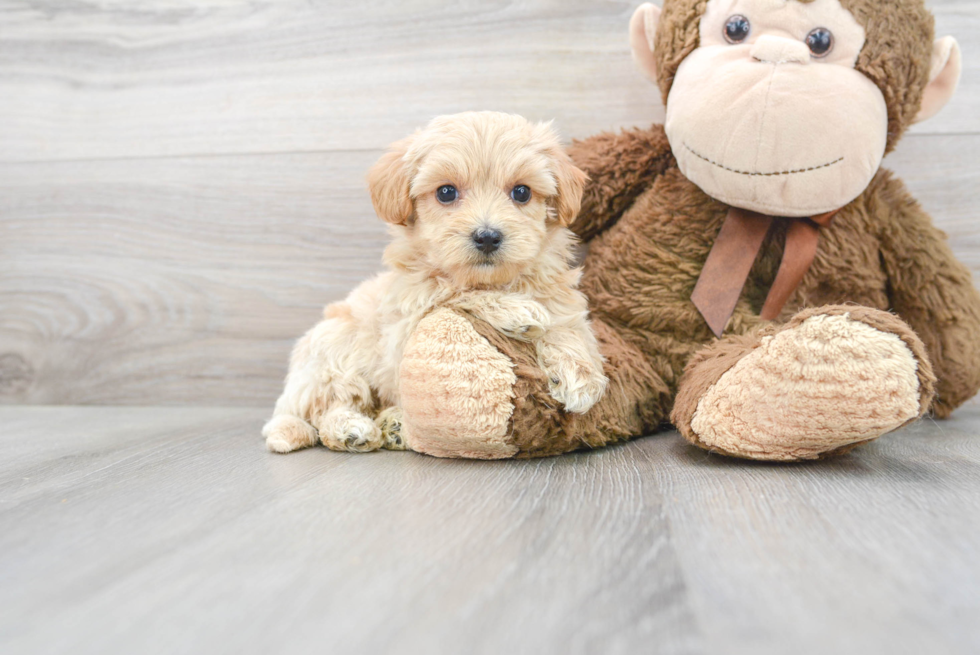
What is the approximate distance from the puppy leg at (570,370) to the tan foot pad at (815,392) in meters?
0.19

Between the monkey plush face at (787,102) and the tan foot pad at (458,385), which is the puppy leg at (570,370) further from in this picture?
the monkey plush face at (787,102)

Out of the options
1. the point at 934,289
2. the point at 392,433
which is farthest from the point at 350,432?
the point at 934,289

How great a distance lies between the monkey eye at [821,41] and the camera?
1135 millimetres

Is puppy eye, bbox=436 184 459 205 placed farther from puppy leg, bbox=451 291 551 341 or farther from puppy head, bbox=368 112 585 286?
puppy leg, bbox=451 291 551 341

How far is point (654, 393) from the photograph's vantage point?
4.27ft

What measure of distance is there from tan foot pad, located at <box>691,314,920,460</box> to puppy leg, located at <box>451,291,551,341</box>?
0.31m

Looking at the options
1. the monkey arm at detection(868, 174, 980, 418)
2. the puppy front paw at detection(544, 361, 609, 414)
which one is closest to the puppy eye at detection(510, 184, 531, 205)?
the puppy front paw at detection(544, 361, 609, 414)

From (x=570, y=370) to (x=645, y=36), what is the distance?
0.74 meters

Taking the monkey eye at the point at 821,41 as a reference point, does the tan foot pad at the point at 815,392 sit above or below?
below

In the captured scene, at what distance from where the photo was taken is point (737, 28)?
1176mm

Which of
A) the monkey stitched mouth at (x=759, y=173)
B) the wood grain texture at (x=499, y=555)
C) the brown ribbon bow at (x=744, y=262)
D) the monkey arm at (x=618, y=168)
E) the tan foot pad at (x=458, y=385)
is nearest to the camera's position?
the wood grain texture at (x=499, y=555)

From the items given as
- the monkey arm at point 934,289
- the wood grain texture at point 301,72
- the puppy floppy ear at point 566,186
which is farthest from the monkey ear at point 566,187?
the monkey arm at point 934,289

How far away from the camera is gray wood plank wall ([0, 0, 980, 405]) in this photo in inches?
62.9

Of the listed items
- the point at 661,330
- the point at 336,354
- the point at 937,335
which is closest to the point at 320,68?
the point at 336,354
